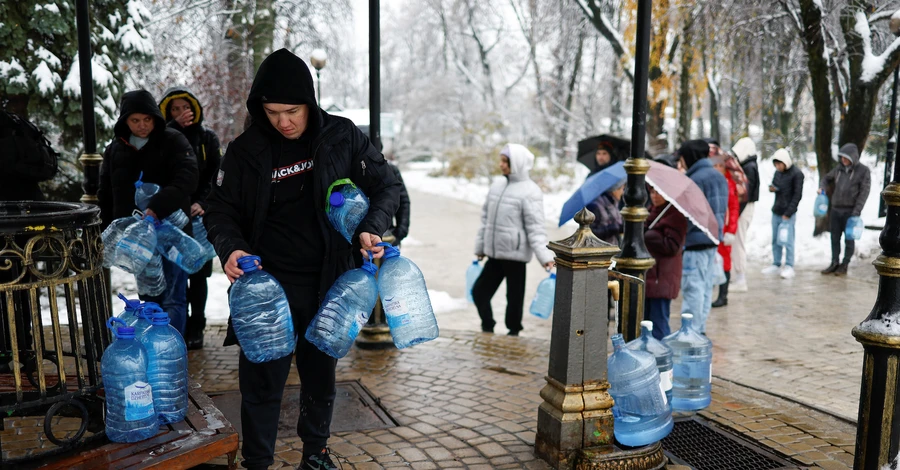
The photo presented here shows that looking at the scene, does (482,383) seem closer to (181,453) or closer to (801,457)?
(801,457)

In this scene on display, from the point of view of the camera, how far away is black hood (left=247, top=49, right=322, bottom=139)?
3.11 m

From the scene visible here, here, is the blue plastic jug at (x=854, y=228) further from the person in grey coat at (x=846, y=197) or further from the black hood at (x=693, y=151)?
the black hood at (x=693, y=151)

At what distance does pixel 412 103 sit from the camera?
4209 cm

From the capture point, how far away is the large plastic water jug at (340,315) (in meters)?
3.24

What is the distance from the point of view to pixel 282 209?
10.7ft

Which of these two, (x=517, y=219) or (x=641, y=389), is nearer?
(x=641, y=389)

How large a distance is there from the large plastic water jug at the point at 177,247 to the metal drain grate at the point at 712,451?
3.52 m

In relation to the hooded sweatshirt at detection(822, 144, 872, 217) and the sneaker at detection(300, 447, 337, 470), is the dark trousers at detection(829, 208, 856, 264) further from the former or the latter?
the sneaker at detection(300, 447, 337, 470)

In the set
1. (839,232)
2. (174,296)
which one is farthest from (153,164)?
(839,232)

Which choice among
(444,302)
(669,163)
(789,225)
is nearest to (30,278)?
(669,163)

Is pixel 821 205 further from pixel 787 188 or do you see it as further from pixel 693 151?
pixel 693 151

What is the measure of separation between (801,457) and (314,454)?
9.08 feet

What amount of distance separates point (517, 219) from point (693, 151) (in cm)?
203

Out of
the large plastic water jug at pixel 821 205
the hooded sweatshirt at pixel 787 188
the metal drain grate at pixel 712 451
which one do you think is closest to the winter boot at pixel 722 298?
the hooded sweatshirt at pixel 787 188
